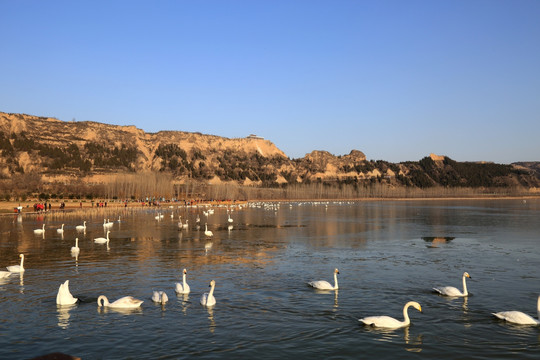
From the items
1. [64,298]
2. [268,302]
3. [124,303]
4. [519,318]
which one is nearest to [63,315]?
[64,298]

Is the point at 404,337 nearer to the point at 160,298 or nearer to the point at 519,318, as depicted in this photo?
the point at 519,318

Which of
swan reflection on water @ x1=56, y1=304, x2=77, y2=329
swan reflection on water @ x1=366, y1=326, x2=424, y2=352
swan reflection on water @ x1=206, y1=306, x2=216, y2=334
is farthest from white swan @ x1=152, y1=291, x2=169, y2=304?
swan reflection on water @ x1=366, y1=326, x2=424, y2=352

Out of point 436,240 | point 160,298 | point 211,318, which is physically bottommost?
point 436,240

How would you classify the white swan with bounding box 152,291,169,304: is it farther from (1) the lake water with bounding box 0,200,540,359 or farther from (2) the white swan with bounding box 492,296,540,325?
(2) the white swan with bounding box 492,296,540,325

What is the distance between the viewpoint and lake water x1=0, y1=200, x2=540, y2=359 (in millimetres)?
12602

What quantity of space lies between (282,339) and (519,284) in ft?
43.8

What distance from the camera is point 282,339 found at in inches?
523

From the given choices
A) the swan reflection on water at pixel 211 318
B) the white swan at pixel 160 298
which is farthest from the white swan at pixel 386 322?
the white swan at pixel 160 298

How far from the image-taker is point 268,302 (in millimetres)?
17375

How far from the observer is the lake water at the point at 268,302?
1260 cm

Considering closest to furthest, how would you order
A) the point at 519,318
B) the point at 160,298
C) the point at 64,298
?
the point at 519,318, the point at 64,298, the point at 160,298

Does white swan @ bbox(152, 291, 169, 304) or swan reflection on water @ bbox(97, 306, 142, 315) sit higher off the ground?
white swan @ bbox(152, 291, 169, 304)

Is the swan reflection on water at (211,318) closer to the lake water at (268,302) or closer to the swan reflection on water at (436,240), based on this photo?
the lake water at (268,302)

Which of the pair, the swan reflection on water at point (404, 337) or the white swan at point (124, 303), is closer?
the swan reflection on water at point (404, 337)
